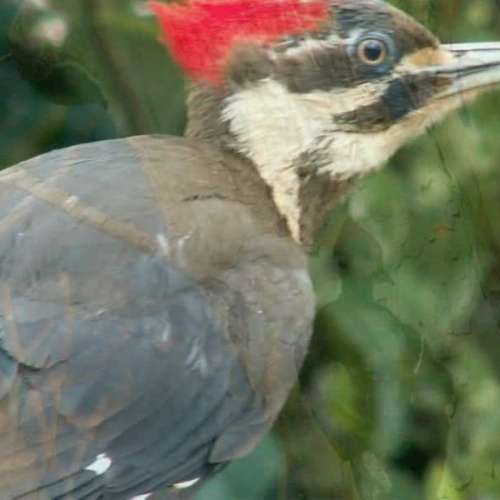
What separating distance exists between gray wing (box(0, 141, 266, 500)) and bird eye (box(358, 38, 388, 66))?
0.87 ft

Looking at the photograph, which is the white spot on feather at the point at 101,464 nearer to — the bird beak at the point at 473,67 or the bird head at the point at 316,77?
the bird head at the point at 316,77

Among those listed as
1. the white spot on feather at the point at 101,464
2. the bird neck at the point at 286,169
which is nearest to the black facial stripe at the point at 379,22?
the bird neck at the point at 286,169

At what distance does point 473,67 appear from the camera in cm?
82

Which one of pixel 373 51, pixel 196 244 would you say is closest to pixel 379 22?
pixel 373 51

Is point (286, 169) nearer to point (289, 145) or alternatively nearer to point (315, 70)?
point (289, 145)

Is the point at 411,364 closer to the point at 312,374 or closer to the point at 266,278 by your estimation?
the point at 312,374

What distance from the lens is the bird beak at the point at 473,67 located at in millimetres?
751

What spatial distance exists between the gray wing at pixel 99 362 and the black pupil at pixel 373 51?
272 millimetres

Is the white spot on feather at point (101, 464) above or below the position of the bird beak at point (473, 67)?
below

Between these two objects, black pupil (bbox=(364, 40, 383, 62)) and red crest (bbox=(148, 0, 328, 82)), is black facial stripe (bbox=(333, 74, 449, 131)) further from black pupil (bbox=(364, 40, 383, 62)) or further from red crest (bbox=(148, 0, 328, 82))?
red crest (bbox=(148, 0, 328, 82))

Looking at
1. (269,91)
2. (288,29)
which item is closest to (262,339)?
(269,91)

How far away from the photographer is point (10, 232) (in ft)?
3.44

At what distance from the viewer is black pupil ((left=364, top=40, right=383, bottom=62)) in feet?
3.17

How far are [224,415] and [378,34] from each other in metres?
0.43
